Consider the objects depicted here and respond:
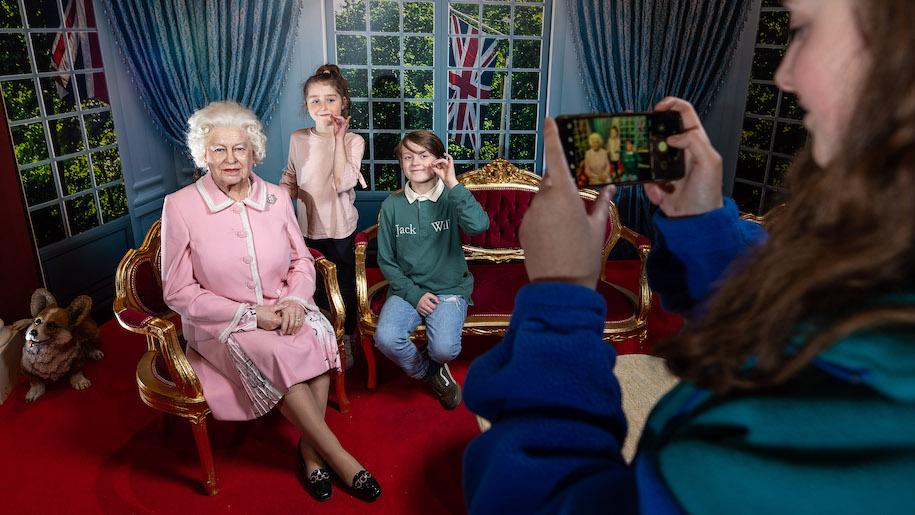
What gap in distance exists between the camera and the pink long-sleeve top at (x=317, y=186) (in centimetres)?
338

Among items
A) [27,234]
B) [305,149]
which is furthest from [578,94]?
[27,234]

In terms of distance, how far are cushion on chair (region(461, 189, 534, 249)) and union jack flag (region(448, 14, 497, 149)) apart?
174 cm

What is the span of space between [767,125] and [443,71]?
8.89 feet

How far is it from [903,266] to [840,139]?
11 cm

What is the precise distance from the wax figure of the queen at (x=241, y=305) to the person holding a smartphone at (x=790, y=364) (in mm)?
1952

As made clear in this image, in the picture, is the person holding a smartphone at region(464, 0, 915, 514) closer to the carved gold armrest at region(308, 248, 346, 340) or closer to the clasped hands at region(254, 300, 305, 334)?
the clasped hands at region(254, 300, 305, 334)

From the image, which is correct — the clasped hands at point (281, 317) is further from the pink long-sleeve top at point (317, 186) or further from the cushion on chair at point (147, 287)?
the pink long-sleeve top at point (317, 186)

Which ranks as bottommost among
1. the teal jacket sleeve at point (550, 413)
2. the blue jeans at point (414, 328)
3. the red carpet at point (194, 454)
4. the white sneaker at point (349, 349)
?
the red carpet at point (194, 454)

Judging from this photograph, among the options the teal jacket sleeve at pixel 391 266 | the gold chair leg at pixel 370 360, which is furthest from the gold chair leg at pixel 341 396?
the teal jacket sleeve at pixel 391 266

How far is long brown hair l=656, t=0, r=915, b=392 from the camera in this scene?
40 cm

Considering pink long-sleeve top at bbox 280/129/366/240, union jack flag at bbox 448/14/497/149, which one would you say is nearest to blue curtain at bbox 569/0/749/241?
union jack flag at bbox 448/14/497/149

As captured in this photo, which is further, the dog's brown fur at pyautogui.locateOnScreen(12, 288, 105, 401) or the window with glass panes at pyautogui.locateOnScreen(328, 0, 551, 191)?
the window with glass panes at pyautogui.locateOnScreen(328, 0, 551, 191)

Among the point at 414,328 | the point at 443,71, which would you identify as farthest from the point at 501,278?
the point at 443,71

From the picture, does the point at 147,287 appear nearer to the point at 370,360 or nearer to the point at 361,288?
the point at 361,288
